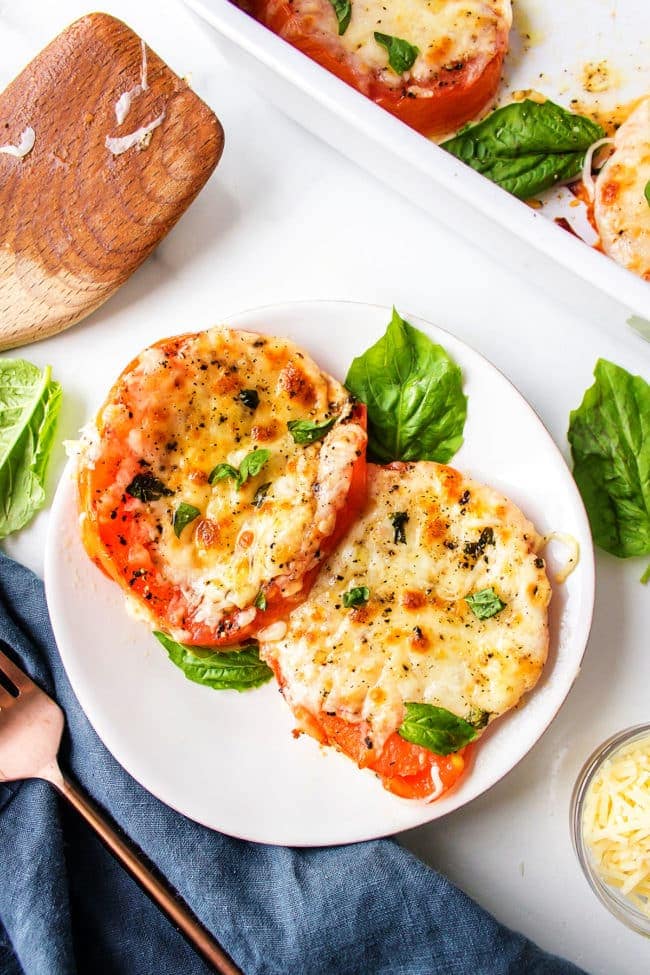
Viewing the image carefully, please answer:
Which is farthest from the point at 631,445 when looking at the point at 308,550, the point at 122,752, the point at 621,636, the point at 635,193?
the point at 122,752

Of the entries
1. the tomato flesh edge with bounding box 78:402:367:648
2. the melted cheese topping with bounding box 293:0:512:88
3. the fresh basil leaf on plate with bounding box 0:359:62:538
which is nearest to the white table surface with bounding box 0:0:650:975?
the fresh basil leaf on plate with bounding box 0:359:62:538

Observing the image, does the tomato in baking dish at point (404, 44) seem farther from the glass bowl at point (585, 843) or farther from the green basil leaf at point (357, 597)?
the glass bowl at point (585, 843)

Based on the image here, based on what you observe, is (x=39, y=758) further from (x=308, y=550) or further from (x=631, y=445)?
(x=631, y=445)

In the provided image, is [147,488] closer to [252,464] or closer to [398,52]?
[252,464]

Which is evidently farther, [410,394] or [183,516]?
[410,394]

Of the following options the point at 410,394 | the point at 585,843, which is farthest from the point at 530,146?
the point at 585,843

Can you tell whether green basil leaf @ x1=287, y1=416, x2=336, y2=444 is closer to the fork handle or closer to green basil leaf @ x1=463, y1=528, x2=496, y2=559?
green basil leaf @ x1=463, y1=528, x2=496, y2=559
